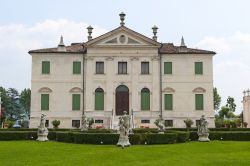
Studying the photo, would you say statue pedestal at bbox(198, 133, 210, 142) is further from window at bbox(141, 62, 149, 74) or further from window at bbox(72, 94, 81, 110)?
window at bbox(72, 94, 81, 110)

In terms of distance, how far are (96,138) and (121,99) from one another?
19076 mm

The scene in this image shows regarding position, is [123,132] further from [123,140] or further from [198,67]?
[198,67]

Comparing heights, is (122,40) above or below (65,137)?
above

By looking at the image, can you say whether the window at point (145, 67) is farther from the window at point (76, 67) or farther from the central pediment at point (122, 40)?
the window at point (76, 67)

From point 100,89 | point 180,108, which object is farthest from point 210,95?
point 100,89

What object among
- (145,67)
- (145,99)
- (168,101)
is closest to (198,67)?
(168,101)

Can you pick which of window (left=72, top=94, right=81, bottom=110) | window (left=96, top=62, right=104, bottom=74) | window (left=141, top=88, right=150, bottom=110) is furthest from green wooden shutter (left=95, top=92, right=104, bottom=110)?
window (left=141, top=88, right=150, bottom=110)

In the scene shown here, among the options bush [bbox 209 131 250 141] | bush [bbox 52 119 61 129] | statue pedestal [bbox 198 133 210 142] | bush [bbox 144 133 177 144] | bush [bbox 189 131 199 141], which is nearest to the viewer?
bush [bbox 144 133 177 144]

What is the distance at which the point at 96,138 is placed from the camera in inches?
1044

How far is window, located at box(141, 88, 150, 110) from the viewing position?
45125 millimetres

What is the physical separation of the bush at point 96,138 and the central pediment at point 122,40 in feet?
63.7

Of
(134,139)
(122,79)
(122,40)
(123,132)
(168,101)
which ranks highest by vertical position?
(122,40)

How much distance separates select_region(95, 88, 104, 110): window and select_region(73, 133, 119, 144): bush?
17.7 m

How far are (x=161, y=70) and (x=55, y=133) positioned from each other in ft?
59.6
